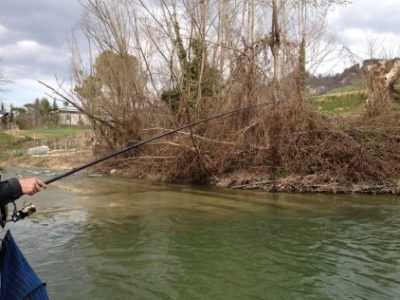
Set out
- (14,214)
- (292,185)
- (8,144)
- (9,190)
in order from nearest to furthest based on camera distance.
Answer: (9,190) < (14,214) < (292,185) < (8,144)

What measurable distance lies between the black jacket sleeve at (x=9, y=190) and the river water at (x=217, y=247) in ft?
7.65

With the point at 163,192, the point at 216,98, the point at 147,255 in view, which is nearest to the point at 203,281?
the point at 147,255

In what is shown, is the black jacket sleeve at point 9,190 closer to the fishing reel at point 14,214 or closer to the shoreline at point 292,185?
the fishing reel at point 14,214

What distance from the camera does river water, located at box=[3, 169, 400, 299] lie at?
20.2ft

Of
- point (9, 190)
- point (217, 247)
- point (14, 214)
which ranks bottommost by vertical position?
point (217, 247)

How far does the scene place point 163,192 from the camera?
1515cm

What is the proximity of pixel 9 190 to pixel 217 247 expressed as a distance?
4.73 meters

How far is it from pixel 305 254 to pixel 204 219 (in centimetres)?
327

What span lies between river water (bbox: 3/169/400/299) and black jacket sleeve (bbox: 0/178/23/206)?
91.8 inches

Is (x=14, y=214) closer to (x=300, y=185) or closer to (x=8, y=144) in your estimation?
(x=300, y=185)

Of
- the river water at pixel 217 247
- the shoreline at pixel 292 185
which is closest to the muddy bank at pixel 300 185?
the shoreline at pixel 292 185

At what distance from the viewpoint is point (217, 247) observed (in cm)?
809

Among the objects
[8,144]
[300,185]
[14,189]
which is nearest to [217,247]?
[14,189]

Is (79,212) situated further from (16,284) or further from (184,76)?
(184,76)
